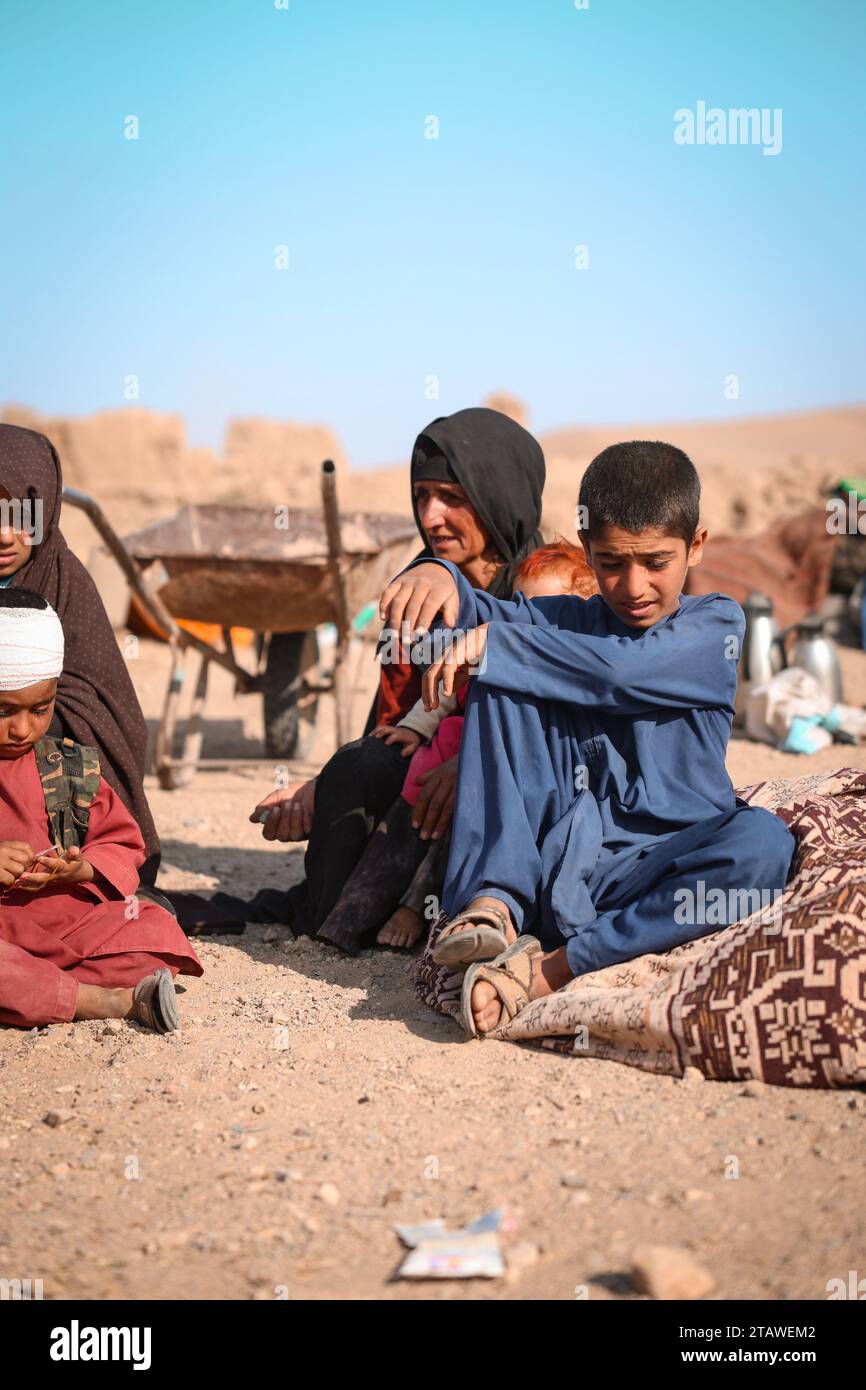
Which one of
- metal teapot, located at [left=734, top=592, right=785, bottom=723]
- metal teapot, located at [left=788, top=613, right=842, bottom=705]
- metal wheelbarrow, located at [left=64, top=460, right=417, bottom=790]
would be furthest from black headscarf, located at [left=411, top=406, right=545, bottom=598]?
metal teapot, located at [left=788, top=613, right=842, bottom=705]

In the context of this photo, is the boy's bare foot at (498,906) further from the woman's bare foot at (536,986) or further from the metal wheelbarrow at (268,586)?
the metal wheelbarrow at (268,586)

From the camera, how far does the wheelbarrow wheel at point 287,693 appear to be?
7363 millimetres

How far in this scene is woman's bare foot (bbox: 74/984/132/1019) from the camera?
3.26 m

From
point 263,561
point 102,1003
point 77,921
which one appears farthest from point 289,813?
point 263,561

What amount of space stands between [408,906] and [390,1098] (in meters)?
1.09

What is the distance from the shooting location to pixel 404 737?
3947 mm

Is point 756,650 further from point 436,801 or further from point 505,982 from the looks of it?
point 505,982

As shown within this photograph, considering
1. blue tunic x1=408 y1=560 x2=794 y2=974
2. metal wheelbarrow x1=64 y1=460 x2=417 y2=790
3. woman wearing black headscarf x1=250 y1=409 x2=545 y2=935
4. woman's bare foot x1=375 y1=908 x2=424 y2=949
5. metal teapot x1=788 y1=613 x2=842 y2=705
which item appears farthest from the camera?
metal teapot x1=788 y1=613 x2=842 y2=705

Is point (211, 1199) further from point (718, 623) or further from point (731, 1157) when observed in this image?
point (718, 623)

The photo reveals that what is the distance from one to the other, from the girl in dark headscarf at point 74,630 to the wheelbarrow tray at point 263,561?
8.91 feet

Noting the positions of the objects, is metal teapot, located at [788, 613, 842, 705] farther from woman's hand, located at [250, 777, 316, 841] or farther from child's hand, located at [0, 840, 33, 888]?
child's hand, located at [0, 840, 33, 888]

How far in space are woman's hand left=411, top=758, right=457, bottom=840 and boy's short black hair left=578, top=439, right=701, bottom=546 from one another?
31.0 inches

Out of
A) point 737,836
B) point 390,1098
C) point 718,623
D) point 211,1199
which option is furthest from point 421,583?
point 211,1199

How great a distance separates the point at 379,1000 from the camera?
341 cm
